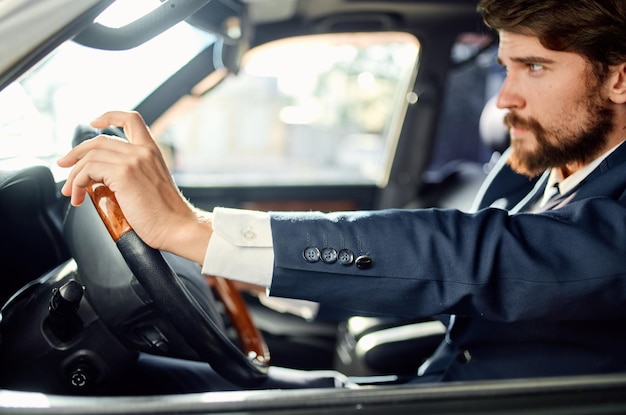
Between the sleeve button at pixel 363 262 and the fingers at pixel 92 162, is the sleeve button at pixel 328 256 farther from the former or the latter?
the fingers at pixel 92 162

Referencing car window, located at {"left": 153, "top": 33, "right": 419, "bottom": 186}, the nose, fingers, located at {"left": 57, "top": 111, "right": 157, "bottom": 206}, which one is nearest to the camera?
fingers, located at {"left": 57, "top": 111, "right": 157, "bottom": 206}

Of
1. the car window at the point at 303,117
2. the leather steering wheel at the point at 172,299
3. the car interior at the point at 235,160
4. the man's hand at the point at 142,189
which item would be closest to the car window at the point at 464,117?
the car interior at the point at 235,160

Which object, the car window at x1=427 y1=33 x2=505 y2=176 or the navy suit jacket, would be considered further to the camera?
the car window at x1=427 y1=33 x2=505 y2=176

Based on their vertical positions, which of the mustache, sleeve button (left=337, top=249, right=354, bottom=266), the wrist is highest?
the wrist

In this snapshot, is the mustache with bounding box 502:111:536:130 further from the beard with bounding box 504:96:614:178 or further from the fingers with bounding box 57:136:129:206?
the fingers with bounding box 57:136:129:206

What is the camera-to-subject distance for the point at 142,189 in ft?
3.19

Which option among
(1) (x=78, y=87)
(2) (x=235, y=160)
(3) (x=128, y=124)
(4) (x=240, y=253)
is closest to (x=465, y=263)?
(4) (x=240, y=253)

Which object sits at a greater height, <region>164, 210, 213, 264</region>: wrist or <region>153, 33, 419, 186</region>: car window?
<region>164, 210, 213, 264</region>: wrist

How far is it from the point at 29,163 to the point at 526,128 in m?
1.02

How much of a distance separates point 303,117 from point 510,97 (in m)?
3.23

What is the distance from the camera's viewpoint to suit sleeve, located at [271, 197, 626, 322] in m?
1.00

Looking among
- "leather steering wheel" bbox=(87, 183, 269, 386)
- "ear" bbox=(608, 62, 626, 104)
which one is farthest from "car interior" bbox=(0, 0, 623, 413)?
"ear" bbox=(608, 62, 626, 104)

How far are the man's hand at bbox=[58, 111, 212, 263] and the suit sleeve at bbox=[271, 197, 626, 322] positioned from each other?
0.42ft

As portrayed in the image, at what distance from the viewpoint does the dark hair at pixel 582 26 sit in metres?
1.28
